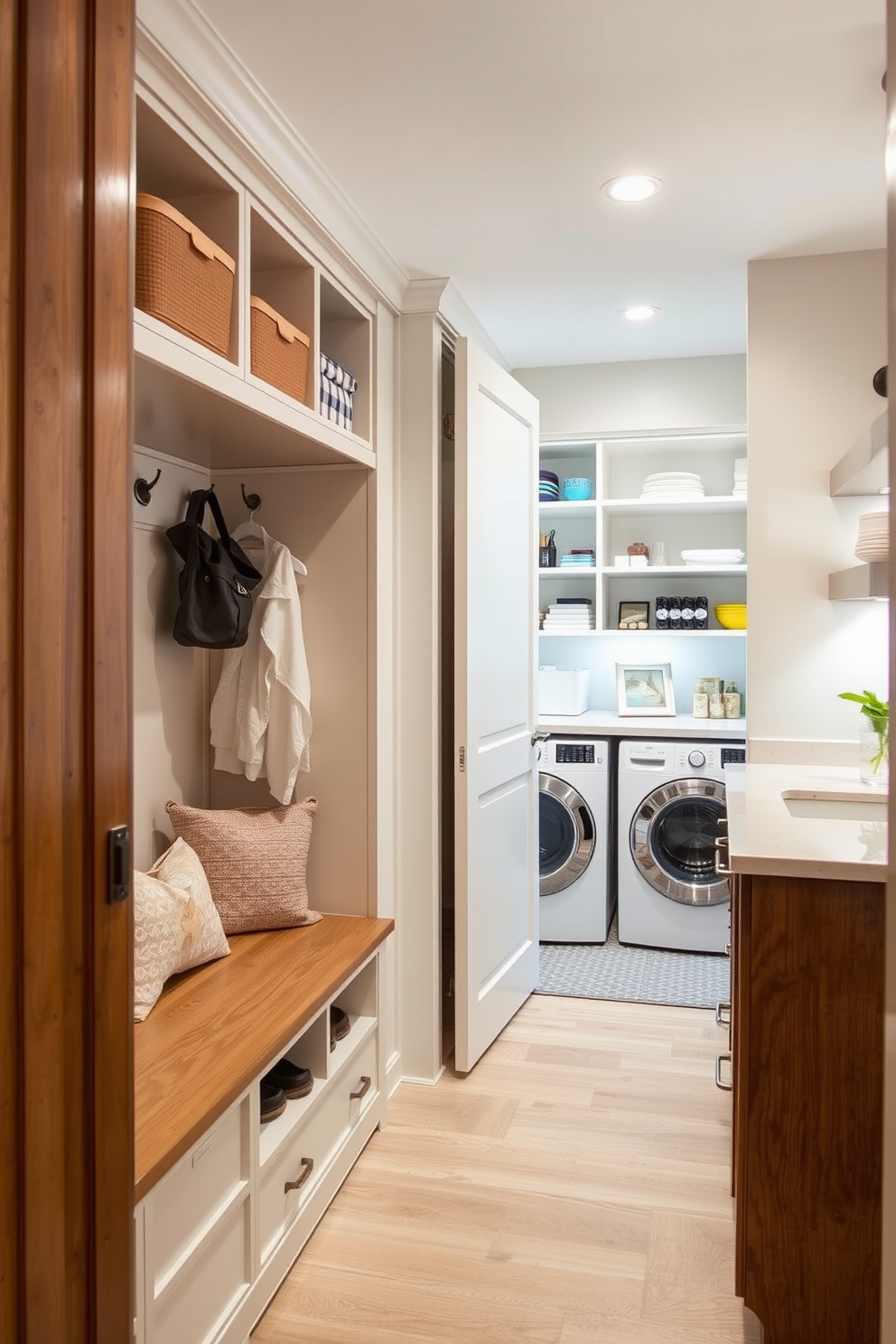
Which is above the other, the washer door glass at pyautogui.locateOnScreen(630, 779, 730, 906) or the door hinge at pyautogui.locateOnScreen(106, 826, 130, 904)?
the door hinge at pyautogui.locateOnScreen(106, 826, 130, 904)

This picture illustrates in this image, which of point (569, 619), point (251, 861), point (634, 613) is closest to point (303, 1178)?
point (251, 861)

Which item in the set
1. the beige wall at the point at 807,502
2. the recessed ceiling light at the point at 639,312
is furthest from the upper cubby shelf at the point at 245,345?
the beige wall at the point at 807,502

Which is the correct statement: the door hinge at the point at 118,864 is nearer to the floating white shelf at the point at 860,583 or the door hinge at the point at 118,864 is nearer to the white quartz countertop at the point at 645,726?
the floating white shelf at the point at 860,583

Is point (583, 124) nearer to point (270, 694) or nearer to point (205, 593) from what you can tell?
point (205, 593)

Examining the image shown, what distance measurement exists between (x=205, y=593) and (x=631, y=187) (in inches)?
56.2

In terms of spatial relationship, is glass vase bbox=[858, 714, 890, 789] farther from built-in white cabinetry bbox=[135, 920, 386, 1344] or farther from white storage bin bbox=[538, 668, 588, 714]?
white storage bin bbox=[538, 668, 588, 714]

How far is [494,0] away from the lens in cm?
169

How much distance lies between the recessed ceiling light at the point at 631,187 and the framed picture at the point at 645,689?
92.7 inches

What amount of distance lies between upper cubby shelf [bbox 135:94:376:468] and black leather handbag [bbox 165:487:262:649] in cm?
23

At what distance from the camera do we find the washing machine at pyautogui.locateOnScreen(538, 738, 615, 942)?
4.01 m

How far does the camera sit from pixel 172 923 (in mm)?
2033

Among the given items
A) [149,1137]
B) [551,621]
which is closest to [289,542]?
[149,1137]

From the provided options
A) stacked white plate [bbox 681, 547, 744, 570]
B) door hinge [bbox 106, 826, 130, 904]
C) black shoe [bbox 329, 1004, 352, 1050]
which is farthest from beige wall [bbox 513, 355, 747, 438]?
door hinge [bbox 106, 826, 130, 904]

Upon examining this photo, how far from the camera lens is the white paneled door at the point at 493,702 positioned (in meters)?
2.87
